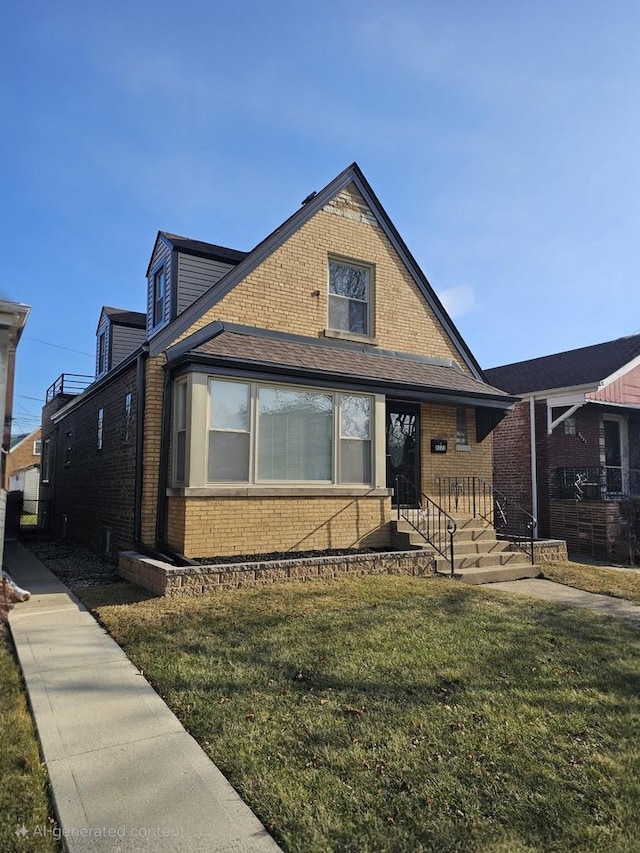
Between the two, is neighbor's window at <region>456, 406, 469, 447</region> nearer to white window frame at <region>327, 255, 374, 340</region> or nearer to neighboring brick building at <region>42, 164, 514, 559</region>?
neighboring brick building at <region>42, 164, 514, 559</region>

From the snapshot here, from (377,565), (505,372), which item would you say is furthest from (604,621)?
(505,372)

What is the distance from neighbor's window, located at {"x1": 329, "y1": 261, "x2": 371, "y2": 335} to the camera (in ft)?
37.8

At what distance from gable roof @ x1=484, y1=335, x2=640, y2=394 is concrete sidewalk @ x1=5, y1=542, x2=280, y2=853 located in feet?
43.9

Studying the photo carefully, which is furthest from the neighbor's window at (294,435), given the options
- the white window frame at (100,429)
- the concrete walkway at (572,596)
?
the white window frame at (100,429)

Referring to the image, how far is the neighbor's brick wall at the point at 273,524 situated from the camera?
8.65 meters

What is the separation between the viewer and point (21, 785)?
3.12 metres

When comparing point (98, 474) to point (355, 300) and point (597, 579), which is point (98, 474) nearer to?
point (355, 300)

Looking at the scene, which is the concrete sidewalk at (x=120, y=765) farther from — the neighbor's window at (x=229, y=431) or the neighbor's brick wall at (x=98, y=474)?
the neighbor's brick wall at (x=98, y=474)

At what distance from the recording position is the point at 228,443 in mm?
9039

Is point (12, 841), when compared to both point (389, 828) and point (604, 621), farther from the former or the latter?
point (604, 621)

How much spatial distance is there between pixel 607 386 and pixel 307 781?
45.8ft

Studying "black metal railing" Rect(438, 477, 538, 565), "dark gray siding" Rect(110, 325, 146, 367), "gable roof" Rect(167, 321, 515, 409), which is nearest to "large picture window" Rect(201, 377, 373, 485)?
"gable roof" Rect(167, 321, 515, 409)

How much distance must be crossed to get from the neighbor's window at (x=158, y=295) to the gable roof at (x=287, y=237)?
1.88 metres

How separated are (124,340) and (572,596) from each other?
40.9 ft
